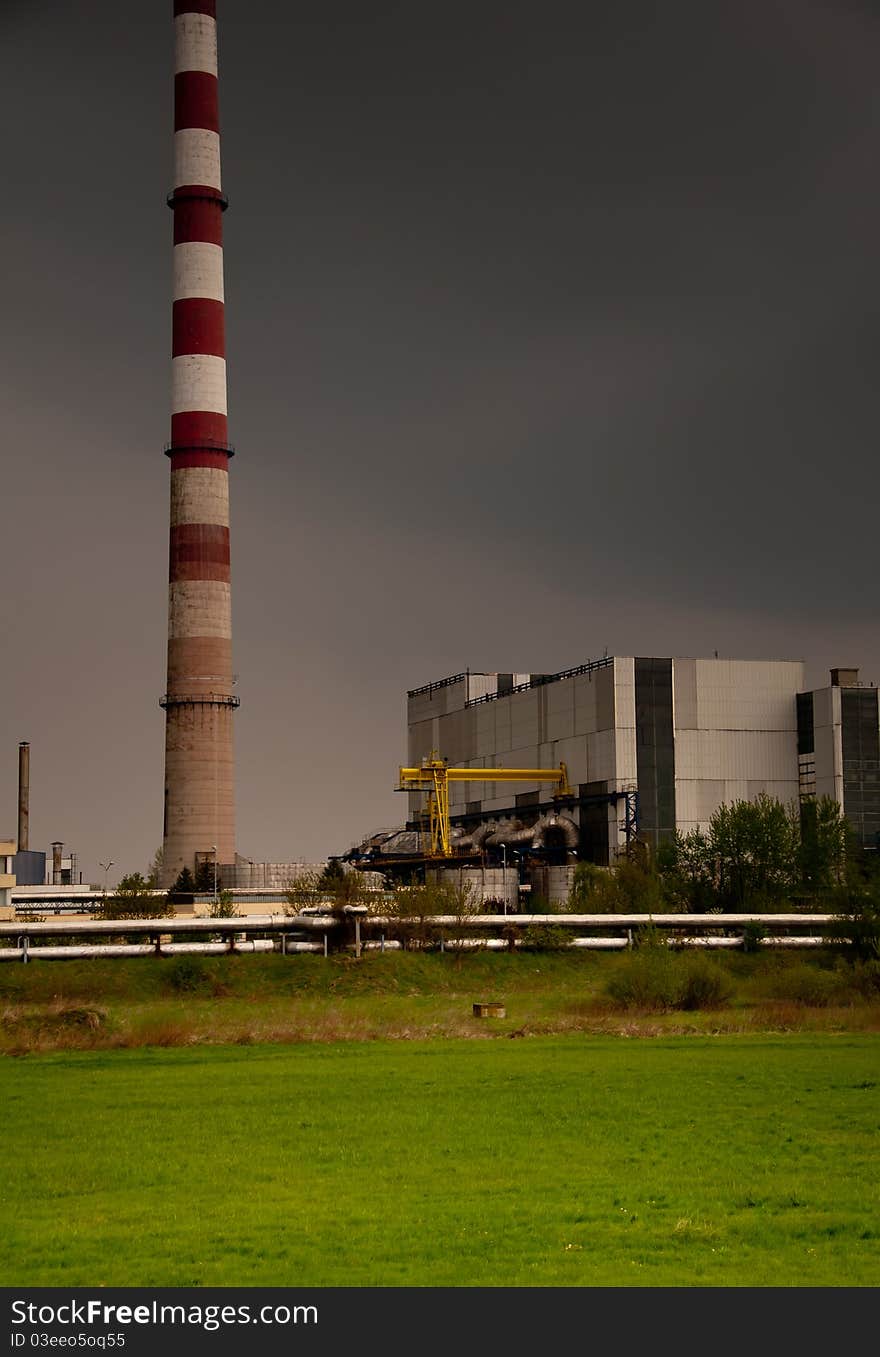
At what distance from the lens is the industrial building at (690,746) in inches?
2945

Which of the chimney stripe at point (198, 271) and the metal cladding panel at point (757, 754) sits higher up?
the chimney stripe at point (198, 271)

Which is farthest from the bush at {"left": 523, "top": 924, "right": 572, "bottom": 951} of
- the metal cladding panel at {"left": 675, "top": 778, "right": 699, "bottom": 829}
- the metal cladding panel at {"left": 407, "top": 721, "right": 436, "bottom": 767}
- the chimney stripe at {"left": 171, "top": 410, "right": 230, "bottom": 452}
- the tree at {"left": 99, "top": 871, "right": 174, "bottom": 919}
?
the metal cladding panel at {"left": 407, "top": 721, "right": 436, "bottom": 767}

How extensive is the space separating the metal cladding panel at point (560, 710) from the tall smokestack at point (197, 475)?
1930 cm

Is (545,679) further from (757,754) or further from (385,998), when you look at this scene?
(385,998)

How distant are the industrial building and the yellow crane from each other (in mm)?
744

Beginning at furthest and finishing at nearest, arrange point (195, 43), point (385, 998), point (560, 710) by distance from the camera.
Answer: point (560, 710)
point (195, 43)
point (385, 998)

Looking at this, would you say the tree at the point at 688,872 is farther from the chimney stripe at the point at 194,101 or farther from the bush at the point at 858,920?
the chimney stripe at the point at 194,101

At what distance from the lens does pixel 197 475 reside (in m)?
66.5

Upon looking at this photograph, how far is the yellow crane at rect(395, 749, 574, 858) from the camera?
8088cm

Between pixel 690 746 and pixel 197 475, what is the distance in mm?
27157

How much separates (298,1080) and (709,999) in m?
11.9

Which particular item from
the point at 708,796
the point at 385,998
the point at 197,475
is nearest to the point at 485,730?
the point at 708,796

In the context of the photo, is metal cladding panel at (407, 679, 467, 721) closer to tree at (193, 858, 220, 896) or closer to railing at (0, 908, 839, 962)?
tree at (193, 858, 220, 896)

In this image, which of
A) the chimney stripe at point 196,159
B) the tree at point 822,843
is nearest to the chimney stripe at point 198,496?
the chimney stripe at point 196,159
